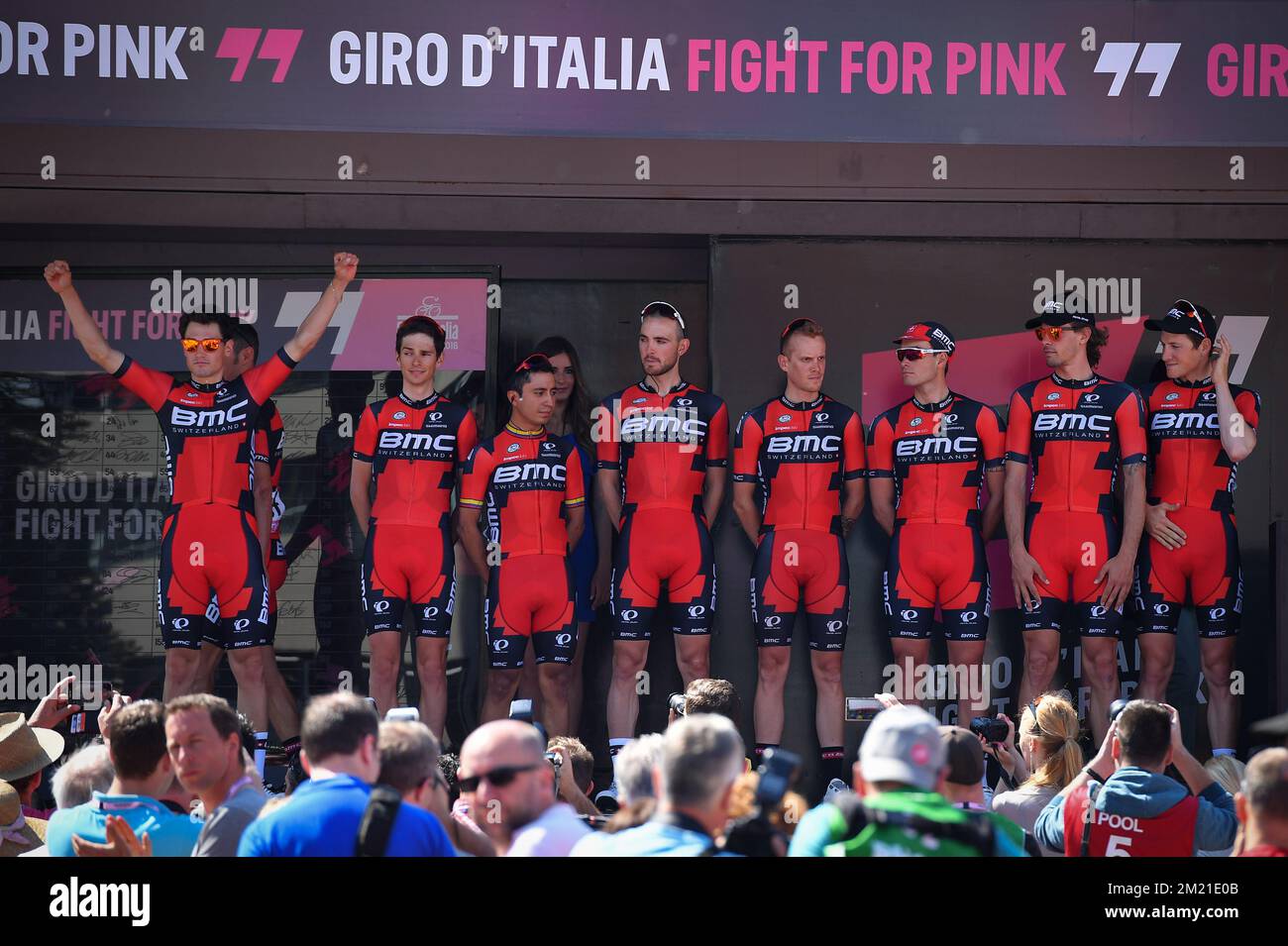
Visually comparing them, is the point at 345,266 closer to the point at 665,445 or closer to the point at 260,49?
the point at 260,49

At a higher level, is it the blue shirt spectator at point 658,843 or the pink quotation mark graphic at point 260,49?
the pink quotation mark graphic at point 260,49

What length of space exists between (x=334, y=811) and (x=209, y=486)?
4.88 meters

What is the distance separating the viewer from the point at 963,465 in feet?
26.0

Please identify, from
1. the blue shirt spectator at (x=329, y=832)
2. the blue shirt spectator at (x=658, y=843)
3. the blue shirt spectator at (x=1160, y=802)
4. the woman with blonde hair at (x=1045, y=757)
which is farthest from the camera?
the woman with blonde hair at (x=1045, y=757)

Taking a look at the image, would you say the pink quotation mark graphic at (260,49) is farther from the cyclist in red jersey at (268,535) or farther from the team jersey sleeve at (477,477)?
the team jersey sleeve at (477,477)

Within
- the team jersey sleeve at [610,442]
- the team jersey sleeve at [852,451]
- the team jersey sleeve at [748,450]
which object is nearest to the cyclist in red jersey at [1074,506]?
the team jersey sleeve at [852,451]

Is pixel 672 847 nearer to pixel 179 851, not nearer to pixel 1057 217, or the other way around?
pixel 179 851

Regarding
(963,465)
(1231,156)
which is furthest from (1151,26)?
(963,465)

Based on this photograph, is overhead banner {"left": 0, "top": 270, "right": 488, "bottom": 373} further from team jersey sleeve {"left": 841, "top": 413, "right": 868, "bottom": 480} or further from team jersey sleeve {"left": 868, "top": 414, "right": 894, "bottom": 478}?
team jersey sleeve {"left": 868, "top": 414, "right": 894, "bottom": 478}

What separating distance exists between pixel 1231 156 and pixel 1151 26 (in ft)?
2.72

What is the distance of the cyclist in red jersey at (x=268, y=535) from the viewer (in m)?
7.99

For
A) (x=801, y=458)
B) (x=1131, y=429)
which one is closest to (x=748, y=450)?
(x=801, y=458)

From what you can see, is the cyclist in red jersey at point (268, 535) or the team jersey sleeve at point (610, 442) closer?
the cyclist in red jersey at point (268, 535)
